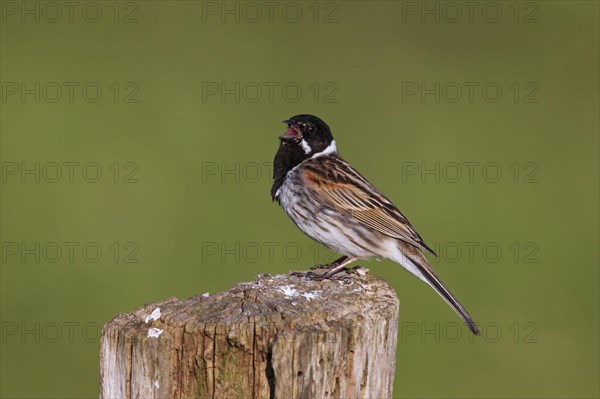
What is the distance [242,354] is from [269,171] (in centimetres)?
957

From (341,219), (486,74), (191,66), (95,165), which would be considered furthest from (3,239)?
(486,74)

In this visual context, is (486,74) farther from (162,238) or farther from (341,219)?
(341,219)

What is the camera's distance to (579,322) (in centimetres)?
1216

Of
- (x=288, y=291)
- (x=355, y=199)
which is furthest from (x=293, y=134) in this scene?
(x=288, y=291)

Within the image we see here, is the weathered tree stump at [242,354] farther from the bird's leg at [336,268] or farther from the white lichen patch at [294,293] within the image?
the bird's leg at [336,268]

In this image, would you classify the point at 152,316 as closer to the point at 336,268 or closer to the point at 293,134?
the point at 336,268

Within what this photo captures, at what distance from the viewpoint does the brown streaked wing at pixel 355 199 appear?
26.0 ft

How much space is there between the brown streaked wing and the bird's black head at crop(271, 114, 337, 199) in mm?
159

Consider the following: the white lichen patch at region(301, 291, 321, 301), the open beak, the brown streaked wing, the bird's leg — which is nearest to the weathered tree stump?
the white lichen patch at region(301, 291, 321, 301)

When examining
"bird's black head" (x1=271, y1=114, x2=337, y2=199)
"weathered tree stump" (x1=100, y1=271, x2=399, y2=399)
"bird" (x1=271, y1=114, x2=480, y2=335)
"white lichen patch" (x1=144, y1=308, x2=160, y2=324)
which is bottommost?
"weathered tree stump" (x1=100, y1=271, x2=399, y2=399)

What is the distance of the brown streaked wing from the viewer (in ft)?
26.0

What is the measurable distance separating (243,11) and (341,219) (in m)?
10.7

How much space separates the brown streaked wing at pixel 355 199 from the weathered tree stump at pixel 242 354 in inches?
125

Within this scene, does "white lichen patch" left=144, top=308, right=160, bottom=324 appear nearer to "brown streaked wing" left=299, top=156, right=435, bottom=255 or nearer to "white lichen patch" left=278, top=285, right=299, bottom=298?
"white lichen patch" left=278, top=285, right=299, bottom=298
